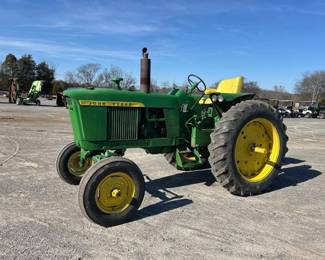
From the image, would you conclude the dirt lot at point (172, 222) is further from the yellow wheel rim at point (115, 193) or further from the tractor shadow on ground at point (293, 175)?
the yellow wheel rim at point (115, 193)

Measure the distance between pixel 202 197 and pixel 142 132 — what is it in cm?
136

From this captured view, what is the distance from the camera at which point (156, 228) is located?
15.9 feet

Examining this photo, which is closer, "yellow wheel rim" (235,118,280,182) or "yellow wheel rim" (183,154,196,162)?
"yellow wheel rim" (235,118,280,182)

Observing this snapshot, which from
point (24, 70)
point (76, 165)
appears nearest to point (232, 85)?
point (76, 165)

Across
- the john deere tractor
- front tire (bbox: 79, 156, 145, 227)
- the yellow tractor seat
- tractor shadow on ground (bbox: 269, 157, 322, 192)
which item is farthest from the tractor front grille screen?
tractor shadow on ground (bbox: 269, 157, 322, 192)

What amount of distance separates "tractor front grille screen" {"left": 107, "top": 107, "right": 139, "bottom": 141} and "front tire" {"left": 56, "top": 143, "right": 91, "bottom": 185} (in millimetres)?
1149

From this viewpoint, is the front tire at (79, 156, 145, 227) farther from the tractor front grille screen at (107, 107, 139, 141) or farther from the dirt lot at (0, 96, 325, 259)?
the tractor front grille screen at (107, 107, 139, 141)

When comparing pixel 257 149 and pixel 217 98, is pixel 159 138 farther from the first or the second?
pixel 257 149

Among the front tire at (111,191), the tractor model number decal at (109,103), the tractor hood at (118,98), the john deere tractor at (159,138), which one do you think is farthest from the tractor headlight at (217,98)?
the front tire at (111,191)

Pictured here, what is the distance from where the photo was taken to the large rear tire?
19.8ft

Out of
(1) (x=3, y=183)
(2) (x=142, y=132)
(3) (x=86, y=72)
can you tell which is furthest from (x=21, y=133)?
(3) (x=86, y=72)

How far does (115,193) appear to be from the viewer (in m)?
5.03

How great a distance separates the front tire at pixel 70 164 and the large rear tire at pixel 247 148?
2.21 m

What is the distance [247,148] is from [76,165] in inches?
111
